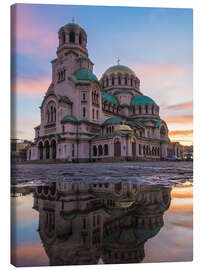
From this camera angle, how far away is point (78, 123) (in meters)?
29.5

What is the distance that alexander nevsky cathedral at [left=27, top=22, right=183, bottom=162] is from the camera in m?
27.5

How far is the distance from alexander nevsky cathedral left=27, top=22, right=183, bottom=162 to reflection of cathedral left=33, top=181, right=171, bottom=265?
75.7ft

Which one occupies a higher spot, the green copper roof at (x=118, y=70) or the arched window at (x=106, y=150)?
the green copper roof at (x=118, y=70)

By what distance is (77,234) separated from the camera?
5.90 feet

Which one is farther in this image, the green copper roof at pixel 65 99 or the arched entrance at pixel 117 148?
the green copper roof at pixel 65 99

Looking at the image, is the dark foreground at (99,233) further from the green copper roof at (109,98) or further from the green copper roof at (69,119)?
the green copper roof at (109,98)

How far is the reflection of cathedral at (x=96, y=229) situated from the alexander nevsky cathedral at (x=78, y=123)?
23082 millimetres

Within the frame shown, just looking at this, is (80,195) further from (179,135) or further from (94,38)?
(94,38)

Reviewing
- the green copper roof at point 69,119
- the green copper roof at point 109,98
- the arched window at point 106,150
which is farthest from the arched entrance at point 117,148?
the green copper roof at point 109,98

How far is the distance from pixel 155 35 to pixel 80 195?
4.15 m

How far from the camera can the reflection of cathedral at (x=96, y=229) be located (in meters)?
1.72

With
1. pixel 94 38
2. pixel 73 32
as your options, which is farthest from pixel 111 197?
pixel 73 32

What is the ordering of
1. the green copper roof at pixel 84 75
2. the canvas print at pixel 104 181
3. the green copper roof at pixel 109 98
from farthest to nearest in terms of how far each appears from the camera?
the green copper roof at pixel 109 98 → the green copper roof at pixel 84 75 → the canvas print at pixel 104 181

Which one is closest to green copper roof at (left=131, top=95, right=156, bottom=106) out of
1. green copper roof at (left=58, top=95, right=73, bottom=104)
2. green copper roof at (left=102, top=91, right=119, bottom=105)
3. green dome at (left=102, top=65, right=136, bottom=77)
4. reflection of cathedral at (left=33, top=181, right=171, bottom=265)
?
green copper roof at (left=102, top=91, right=119, bottom=105)
